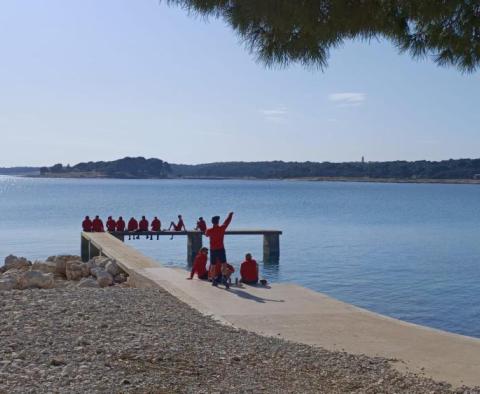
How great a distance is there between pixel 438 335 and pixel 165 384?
4.09m

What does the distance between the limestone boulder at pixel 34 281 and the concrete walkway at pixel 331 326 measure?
1753 millimetres

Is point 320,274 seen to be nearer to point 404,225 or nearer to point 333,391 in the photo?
point 333,391

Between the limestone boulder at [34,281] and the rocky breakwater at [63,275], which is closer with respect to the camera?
the limestone boulder at [34,281]

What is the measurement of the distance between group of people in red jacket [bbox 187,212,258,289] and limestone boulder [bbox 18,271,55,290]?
255 cm

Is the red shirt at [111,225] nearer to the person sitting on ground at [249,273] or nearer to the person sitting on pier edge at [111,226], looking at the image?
the person sitting on pier edge at [111,226]

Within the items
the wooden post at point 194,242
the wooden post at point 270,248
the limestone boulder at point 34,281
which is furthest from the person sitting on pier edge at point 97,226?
the limestone boulder at point 34,281

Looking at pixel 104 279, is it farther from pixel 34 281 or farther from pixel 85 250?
pixel 85 250

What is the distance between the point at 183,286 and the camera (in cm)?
1186

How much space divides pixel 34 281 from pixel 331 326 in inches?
241

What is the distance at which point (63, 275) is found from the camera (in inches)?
674

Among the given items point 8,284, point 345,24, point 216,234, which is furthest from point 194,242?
point 345,24

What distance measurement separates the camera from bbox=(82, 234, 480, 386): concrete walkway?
23.5 feet

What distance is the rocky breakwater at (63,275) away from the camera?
1290 centimetres

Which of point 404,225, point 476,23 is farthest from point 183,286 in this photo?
point 404,225
